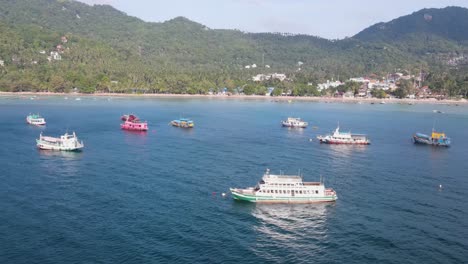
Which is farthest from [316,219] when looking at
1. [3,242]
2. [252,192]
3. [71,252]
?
[3,242]

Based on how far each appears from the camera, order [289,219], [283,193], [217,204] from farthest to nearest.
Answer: [283,193] → [217,204] → [289,219]

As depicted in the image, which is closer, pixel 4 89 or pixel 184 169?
pixel 184 169

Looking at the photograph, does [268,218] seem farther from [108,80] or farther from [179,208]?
[108,80]

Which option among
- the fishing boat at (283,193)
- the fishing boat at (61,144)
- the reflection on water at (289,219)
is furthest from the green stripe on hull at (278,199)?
the fishing boat at (61,144)

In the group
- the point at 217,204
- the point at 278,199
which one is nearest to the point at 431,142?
the point at 278,199

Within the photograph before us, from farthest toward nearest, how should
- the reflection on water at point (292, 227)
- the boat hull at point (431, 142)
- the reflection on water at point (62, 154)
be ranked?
the boat hull at point (431, 142), the reflection on water at point (62, 154), the reflection on water at point (292, 227)

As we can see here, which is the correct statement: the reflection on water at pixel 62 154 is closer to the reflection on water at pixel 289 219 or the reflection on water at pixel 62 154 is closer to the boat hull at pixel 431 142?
the reflection on water at pixel 289 219

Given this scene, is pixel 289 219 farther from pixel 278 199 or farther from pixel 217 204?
pixel 217 204
